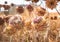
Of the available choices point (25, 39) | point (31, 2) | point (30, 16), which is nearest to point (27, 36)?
point (25, 39)

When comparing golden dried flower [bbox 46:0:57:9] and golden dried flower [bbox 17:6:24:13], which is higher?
golden dried flower [bbox 46:0:57:9]

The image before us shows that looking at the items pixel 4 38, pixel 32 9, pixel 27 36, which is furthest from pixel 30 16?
pixel 4 38

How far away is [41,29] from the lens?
1220 mm

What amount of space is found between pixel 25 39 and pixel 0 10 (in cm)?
32

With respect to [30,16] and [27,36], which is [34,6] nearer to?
[30,16]

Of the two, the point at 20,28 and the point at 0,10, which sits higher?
the point at 0,10

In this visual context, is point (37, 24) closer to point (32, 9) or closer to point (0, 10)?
point (32, 9)

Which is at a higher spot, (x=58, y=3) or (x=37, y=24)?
(x=58, y=3)

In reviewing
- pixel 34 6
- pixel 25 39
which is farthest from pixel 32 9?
pixel 25 39

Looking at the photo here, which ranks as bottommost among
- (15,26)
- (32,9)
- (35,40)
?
(35,40)

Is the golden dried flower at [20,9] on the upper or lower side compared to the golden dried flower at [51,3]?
lower

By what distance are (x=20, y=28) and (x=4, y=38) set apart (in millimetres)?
156

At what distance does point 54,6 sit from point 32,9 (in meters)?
0.18

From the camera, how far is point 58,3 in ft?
3.98
